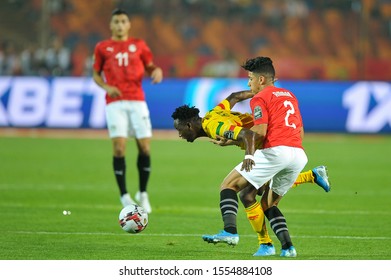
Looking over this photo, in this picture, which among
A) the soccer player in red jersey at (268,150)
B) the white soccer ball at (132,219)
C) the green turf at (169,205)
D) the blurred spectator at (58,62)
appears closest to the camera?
the soccer player in red jersey at (268,150)

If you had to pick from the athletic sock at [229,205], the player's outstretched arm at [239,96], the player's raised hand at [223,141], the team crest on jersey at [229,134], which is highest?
the player's outstretched arm at [239,96]

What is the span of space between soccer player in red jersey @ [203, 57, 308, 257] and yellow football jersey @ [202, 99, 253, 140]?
0.69ft

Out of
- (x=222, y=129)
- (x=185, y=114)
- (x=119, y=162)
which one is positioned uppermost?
(x=185, y=114)

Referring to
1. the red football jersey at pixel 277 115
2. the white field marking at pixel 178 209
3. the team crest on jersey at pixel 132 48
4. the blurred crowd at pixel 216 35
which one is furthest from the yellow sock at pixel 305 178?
the blurred crowd at pixel 216 35

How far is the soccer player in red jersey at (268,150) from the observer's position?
28.5 ft

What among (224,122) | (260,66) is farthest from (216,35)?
(224,122)

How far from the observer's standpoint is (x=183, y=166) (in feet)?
62.6

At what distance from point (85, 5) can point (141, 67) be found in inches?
594

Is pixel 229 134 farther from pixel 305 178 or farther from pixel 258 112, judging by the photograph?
pixel 305 178

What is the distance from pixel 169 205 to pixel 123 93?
167cm

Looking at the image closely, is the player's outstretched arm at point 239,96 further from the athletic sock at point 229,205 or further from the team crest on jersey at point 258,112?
the athletic sock at point 229,205

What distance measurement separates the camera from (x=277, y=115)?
8.76 m

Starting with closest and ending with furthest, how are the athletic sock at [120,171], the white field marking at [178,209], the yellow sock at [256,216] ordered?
the yellow sock at [256,216]
the white field marking at [178,209]
the athletic sock at [120,171]
